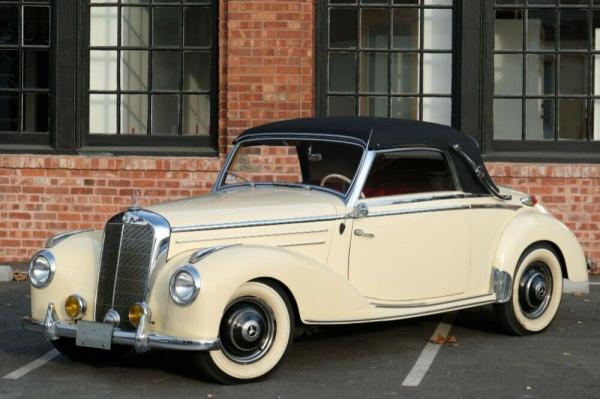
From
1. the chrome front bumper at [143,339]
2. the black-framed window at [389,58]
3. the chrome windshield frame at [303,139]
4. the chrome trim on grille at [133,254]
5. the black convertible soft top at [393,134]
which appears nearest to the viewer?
the chrome front bumper at [143,339]

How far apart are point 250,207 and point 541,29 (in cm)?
647

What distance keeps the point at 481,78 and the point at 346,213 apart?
5.62 metres

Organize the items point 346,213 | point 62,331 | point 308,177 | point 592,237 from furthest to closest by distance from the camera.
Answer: point 592,237
point 308,177
point 346,213
point 62,331

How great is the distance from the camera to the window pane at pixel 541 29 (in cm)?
1375

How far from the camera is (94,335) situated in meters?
7.75

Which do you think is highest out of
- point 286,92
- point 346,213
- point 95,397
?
point 286,92

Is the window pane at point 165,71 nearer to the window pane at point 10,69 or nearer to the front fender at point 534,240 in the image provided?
the window pane at point 10,69

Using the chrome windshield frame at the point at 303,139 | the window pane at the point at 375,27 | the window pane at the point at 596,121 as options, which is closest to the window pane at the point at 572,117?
the window pane at the point at 596,121

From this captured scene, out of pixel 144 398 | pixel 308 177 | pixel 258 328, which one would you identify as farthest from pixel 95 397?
pixel 308 177

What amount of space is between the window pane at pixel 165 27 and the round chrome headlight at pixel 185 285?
22.3ft

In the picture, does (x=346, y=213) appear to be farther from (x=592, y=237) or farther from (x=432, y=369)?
(x=592, y=237)

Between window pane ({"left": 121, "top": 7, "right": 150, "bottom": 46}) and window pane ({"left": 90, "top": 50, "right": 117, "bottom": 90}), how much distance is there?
225 millimetres

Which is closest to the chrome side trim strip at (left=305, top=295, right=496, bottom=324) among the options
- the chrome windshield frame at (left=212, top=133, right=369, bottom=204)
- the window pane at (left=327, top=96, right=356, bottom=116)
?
the chrome windshield frame at (left=212, top=133, right=369, bottom=204)

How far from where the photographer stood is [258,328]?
25.4ft
